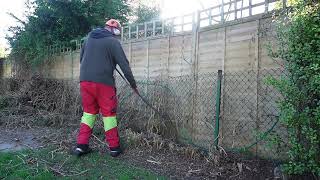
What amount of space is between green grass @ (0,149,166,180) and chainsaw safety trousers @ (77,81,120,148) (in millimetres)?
278

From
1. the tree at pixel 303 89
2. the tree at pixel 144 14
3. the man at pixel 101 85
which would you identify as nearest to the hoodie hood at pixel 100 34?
the man at pixel 101 85

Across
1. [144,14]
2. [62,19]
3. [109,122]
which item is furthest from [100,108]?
[144,14]

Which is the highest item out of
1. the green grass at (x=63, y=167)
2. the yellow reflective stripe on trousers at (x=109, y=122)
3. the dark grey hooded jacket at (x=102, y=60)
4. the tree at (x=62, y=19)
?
the tree at (x=62, y=19)

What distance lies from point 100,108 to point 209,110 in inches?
73.0

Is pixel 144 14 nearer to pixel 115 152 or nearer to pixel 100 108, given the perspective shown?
pixel 100 108

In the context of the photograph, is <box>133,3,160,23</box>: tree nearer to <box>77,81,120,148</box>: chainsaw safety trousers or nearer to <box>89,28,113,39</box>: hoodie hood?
<box>89,28,113,39</box>: hoodie hood

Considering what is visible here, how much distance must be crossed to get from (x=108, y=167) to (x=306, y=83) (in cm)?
259

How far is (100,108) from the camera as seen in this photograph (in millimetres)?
5105

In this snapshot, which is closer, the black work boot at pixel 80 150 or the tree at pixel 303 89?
the tree at pixel 303 89

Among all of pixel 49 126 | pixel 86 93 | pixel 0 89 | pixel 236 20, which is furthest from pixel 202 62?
pixel 0 89

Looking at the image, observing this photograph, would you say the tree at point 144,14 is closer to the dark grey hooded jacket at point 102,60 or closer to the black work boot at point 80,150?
the dark grey hooded jacket at point 102,60

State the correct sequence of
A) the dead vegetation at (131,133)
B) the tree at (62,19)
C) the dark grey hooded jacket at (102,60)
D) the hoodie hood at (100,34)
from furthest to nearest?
1. the tree at (62,19)
2. the hoodie hood at (100,34)
3. the dark grey hooded jacket at (102,60)
4. the dead vegetation at (131,133)

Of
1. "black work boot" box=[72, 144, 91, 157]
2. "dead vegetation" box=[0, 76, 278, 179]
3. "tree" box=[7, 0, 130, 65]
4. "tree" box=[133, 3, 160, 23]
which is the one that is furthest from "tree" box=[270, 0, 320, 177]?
"tree" box=[133, 3, 160, 23]

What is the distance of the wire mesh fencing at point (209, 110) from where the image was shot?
4.91m
